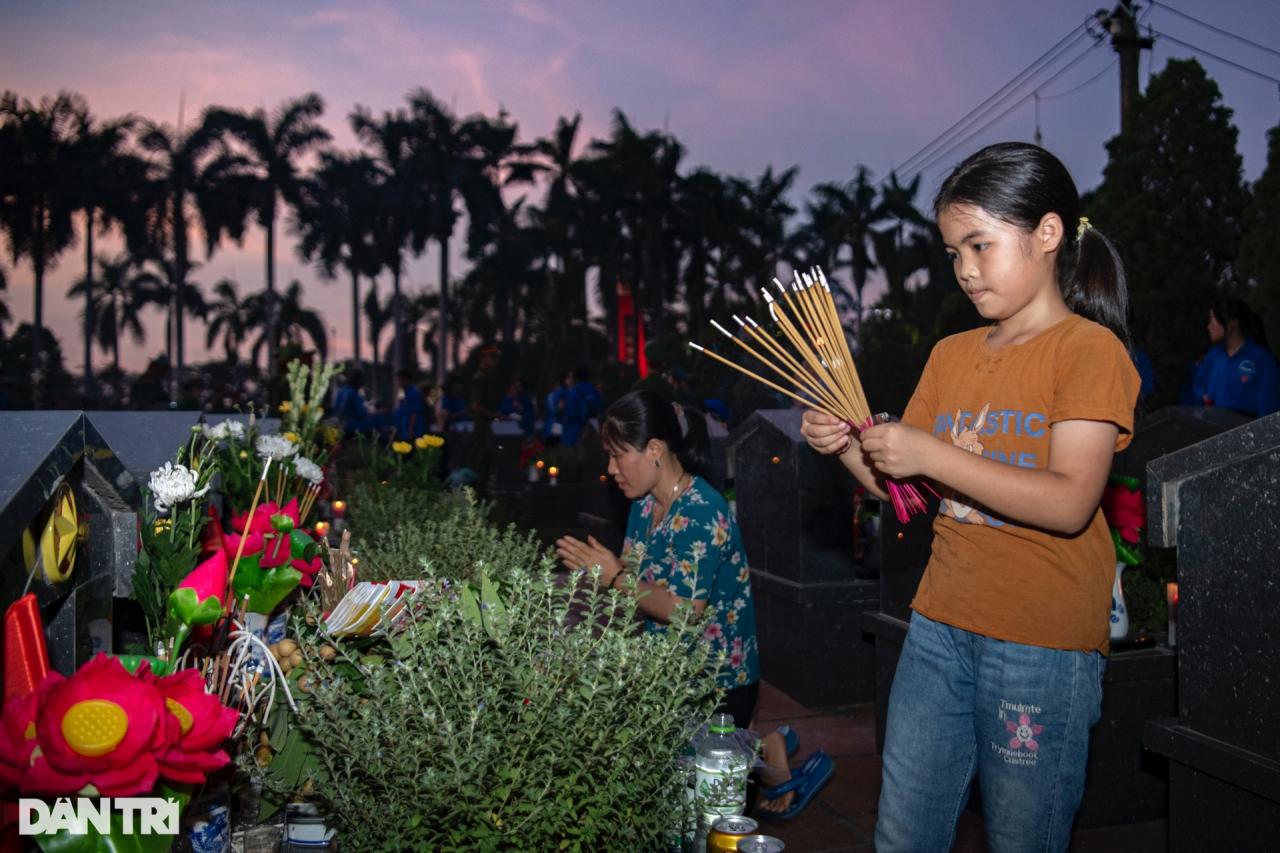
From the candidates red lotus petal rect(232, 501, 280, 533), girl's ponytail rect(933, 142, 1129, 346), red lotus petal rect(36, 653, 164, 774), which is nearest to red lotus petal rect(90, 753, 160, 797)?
red lotus petal rect(36, 653, 164, 774)

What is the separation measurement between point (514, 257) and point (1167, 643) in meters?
48.6

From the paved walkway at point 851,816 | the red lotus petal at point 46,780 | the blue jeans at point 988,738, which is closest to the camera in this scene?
the red lotus petal at point 46,780

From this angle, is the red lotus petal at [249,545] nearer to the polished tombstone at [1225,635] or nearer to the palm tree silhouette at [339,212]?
the polished tombstone at [1225,635]

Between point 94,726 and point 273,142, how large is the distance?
48459mm

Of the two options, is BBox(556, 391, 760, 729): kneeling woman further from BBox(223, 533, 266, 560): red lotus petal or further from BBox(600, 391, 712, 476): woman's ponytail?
BBox(223, 533, 266, 560): red lotus petal

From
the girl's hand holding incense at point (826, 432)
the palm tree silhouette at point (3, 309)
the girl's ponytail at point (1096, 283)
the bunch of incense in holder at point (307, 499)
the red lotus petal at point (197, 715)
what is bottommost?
the red lotus petal at point (197, 715)

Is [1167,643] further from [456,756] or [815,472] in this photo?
[456,756]

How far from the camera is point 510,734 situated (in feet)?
5.60

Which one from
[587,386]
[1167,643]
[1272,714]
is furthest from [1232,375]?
[587,386]

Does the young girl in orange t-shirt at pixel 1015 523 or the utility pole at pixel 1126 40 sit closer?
the young girl in orange t-shirt at pixel 1015 523

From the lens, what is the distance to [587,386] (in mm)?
15234

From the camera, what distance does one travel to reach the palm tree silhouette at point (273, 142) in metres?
45.3

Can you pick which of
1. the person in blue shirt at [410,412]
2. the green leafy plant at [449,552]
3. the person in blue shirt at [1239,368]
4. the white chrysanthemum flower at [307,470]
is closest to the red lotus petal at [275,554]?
the white chrysanthemum flower at [307,470]

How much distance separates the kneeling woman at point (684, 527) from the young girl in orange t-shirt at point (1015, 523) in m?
1.34
